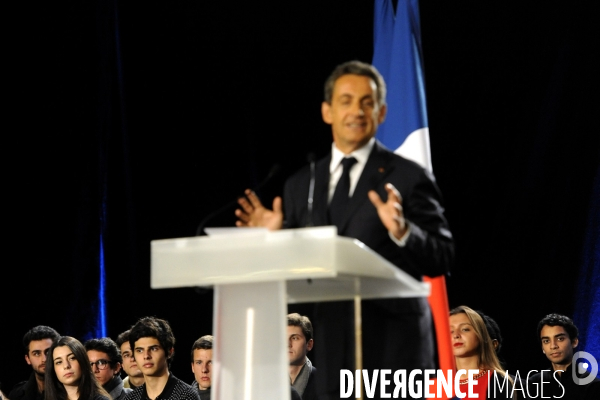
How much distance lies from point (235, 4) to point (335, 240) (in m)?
4.55

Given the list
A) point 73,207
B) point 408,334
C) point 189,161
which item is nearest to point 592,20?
point 189,161

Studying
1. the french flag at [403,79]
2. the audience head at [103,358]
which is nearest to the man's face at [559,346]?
the french flag at [403,79]

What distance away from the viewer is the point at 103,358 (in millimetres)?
4848

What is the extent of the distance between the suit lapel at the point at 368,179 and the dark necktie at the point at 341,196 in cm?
2

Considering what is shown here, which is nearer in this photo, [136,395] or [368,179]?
[368,179]

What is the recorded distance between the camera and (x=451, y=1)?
5656 mm

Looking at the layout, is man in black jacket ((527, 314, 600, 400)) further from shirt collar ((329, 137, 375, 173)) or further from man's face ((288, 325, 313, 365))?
shirt collar ((329, 137, 375, 173))

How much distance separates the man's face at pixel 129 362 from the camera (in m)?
4.95

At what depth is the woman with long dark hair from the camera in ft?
14.3

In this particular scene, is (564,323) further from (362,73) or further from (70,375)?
(362,73)

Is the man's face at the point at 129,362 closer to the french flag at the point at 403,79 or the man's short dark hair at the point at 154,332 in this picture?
the man's short dark hair at the point at 154,332

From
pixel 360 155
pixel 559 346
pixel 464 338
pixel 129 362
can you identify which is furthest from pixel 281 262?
pixel 129 362

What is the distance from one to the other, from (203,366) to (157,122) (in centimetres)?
212

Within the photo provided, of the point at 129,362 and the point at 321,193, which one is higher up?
the point at 321,193
